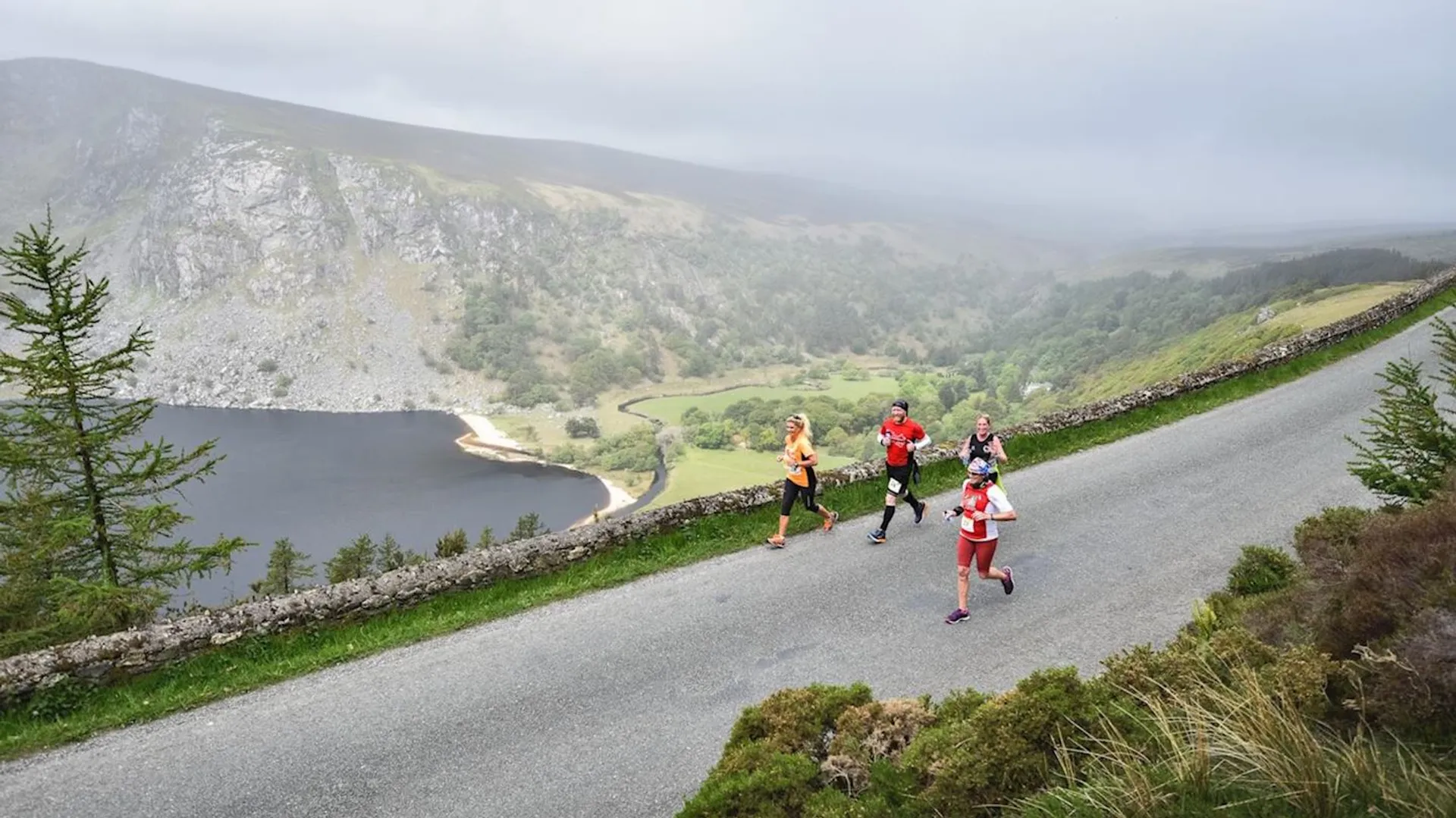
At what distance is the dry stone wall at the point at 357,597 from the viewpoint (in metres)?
8.28

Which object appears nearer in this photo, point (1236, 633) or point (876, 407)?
point (1236, 633)

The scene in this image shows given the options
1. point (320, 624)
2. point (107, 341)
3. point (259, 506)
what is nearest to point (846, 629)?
point (320, 624)

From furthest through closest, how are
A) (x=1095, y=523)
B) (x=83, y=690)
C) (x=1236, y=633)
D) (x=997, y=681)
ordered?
1. (x=1095, y=523)
2. (x=83, y=690)
3. (x=997, y=681)
4. (x=1236, y=633)

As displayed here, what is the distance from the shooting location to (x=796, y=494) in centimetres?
1186

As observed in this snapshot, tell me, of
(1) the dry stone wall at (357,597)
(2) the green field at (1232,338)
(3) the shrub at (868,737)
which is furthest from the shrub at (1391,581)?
(2) the green field at (1232,338)

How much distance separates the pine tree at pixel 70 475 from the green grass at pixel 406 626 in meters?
6.94

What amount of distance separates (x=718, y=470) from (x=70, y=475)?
9642 centimetres

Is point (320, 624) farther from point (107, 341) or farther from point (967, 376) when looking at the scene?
point (107, 341)

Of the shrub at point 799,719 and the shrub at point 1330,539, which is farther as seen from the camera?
the shrub at point 1330,539

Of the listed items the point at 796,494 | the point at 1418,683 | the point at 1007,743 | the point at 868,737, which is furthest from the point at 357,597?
the point at 1418,683

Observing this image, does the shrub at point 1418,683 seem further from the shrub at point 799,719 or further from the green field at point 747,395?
the green field at point 747,395

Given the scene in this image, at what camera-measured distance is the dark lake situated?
80688 mm

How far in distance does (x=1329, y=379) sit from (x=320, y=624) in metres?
23.7

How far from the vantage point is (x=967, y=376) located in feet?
565
